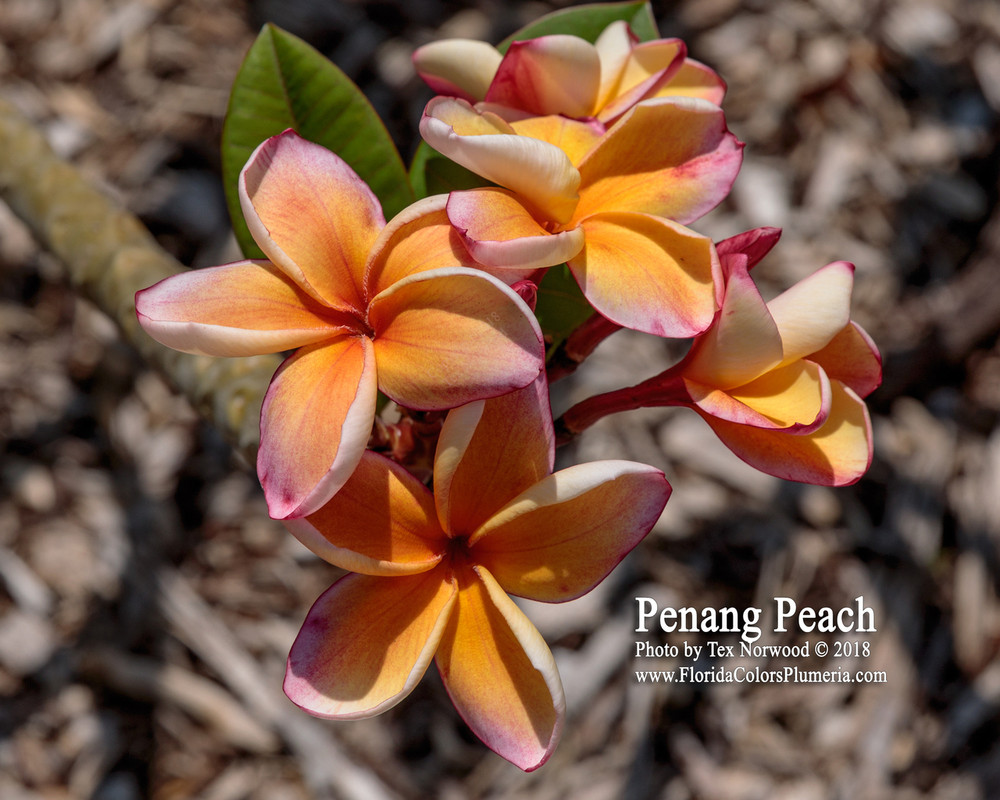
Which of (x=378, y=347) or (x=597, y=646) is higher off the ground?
(x=378, y=347)

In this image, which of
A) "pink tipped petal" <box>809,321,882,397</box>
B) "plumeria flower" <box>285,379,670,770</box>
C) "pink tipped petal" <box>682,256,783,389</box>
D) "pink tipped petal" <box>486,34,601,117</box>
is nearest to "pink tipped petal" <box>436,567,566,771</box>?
"plumeria flower" <box>285,379,670,770</box>

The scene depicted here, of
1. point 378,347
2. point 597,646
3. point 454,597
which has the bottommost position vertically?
point 597,646

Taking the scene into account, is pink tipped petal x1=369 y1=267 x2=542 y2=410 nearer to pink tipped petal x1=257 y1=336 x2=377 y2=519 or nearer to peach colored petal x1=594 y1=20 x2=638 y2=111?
pink tipped petal x1=257 y1=336 x2=377 y2=519

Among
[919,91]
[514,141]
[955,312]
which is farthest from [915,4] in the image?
[514,141]

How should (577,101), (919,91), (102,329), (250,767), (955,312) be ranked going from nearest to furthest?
(577,101) < (250,767) < (102,329) < (955,312) < (919,91)

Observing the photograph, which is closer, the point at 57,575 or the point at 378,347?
the point at 378,347

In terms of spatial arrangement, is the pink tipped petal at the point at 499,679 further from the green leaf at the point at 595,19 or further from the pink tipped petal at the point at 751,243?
the green leaf at the point at 595,19

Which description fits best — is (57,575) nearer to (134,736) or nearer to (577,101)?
(134,736)
